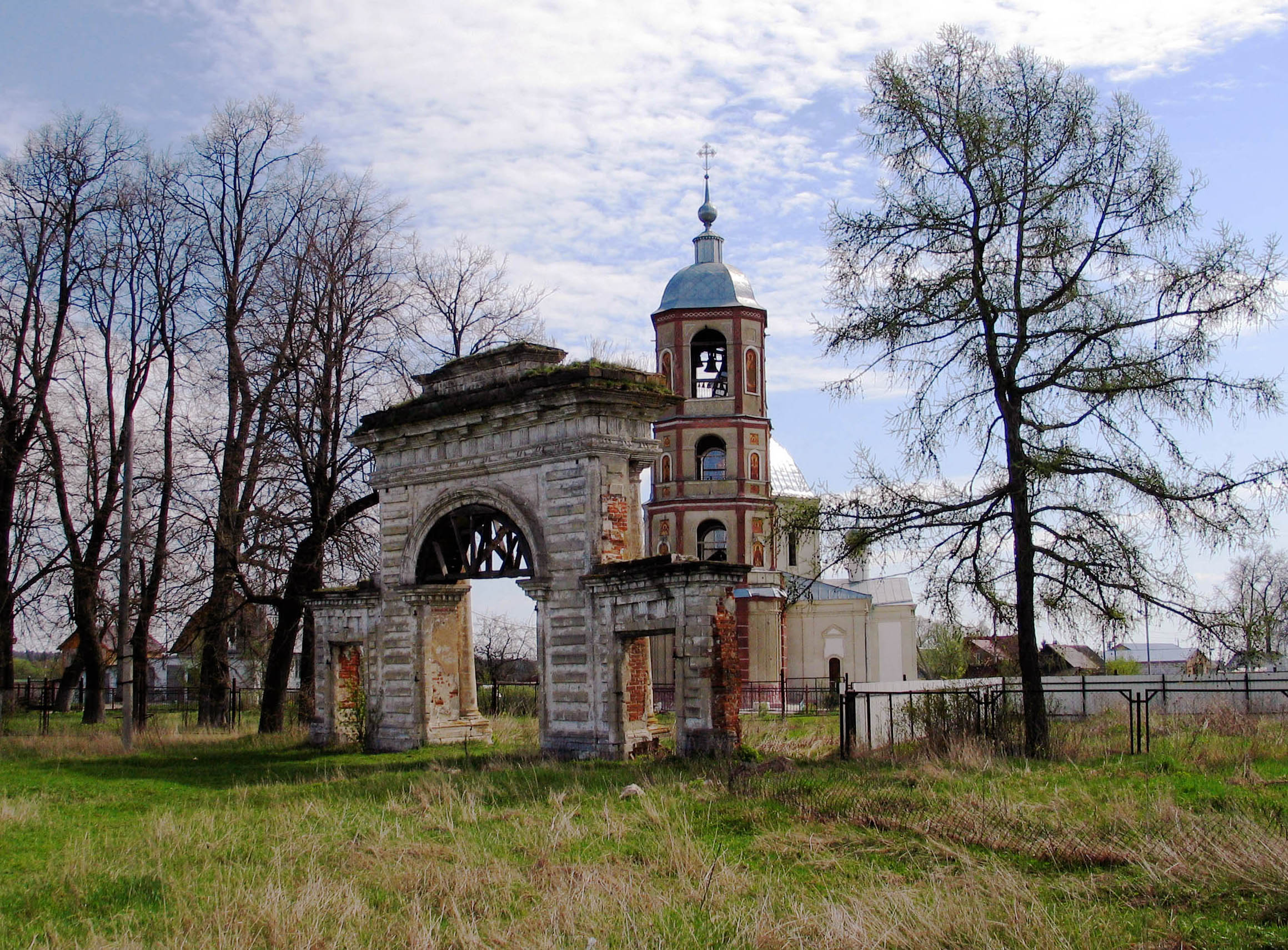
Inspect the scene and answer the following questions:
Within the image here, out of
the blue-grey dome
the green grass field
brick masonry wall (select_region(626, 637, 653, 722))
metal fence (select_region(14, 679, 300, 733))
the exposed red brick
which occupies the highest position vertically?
the blue-grey dome

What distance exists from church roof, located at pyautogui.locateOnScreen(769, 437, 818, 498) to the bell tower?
277 inches

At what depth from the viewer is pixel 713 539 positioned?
44.7 m

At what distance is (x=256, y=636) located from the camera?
1116 inches

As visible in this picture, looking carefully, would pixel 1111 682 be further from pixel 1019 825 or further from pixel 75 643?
pixel 75 643

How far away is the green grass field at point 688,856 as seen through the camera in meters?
8.21

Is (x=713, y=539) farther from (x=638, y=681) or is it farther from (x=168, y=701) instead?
(x=638, y=681)

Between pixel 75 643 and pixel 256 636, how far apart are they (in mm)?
31708

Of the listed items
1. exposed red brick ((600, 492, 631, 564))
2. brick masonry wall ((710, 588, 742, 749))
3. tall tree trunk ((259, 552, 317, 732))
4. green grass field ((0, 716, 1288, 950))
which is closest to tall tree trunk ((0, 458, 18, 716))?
tall tree trunk ((259, 552, 317, 732))

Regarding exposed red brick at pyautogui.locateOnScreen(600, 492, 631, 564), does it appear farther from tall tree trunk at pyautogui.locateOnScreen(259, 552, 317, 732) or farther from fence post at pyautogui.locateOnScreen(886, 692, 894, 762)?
tall tree trunk at pyautogui.locateOnScreen(259, 552, 317, 732)

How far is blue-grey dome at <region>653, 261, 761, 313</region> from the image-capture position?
43094 mm

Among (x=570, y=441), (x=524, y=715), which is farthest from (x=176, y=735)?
(x=570, y=441)

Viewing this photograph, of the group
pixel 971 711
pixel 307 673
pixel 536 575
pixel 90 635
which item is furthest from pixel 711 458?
pixel 971 711

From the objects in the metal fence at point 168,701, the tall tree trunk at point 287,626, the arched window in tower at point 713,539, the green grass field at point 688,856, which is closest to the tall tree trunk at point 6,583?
the metal fence at point 168,701

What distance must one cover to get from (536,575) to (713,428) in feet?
82.0
